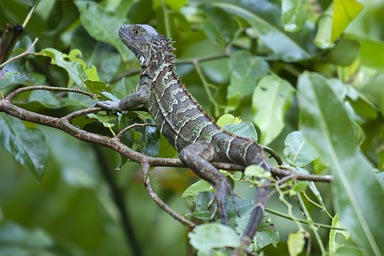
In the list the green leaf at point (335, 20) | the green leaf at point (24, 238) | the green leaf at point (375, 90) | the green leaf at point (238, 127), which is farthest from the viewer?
the green leaf at point (24, 238)

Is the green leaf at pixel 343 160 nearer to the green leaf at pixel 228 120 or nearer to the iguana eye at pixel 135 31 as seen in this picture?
the green leaf at pixel 228 120

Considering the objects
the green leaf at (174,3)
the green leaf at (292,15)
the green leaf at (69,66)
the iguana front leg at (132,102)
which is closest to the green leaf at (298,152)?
the iguana front leg at (132,102)

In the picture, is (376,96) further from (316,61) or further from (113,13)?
(113,13)

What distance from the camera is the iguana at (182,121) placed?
1.65 m

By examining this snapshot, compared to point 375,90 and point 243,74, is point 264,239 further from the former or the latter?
point 375,90

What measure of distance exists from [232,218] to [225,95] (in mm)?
1282

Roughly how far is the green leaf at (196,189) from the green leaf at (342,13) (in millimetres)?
1085

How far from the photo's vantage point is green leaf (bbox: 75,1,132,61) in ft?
8.85

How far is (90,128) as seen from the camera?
225 centimetres

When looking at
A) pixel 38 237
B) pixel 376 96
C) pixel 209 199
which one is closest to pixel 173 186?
pixel 38 237

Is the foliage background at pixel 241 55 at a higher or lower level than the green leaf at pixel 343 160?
lower

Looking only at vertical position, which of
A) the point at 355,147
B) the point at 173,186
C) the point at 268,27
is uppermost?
the point at 355,147

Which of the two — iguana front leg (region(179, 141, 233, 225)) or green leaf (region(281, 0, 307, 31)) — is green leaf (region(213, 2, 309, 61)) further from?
iguana front leg (region(179, 141, 233, 225))

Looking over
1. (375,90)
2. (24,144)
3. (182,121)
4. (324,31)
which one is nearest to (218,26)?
(324,31)
